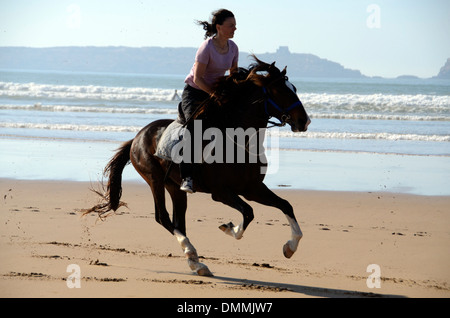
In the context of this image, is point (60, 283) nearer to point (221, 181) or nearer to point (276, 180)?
point (221, 181)

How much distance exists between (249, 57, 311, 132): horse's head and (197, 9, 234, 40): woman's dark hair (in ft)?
2.15

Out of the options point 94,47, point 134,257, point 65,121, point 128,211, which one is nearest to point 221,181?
point 134,257

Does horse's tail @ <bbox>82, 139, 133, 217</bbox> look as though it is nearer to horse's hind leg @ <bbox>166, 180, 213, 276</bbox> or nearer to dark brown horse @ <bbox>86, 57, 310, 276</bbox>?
horse's hind leg @ <bbox>166, 180, 213, 276</bbox>

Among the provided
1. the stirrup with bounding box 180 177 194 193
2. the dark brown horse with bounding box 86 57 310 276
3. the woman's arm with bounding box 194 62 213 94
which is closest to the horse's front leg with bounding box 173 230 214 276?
the dark brown horse with bounding box 86 57 310 276

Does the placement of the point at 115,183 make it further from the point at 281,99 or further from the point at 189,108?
the point at 281,99

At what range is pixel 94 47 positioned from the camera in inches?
4594

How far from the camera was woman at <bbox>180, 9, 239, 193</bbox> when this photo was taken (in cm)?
710

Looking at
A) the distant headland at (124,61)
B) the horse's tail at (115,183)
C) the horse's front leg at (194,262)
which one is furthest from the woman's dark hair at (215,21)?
the distant headland at (124,61)

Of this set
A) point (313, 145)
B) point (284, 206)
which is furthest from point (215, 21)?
point (313, 145)

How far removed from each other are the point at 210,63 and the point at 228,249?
2555 mm

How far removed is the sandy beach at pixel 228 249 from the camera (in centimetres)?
660

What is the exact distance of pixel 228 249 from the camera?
336 inches

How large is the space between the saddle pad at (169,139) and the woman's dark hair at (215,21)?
1066 mm

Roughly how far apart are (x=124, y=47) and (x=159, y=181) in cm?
11359
